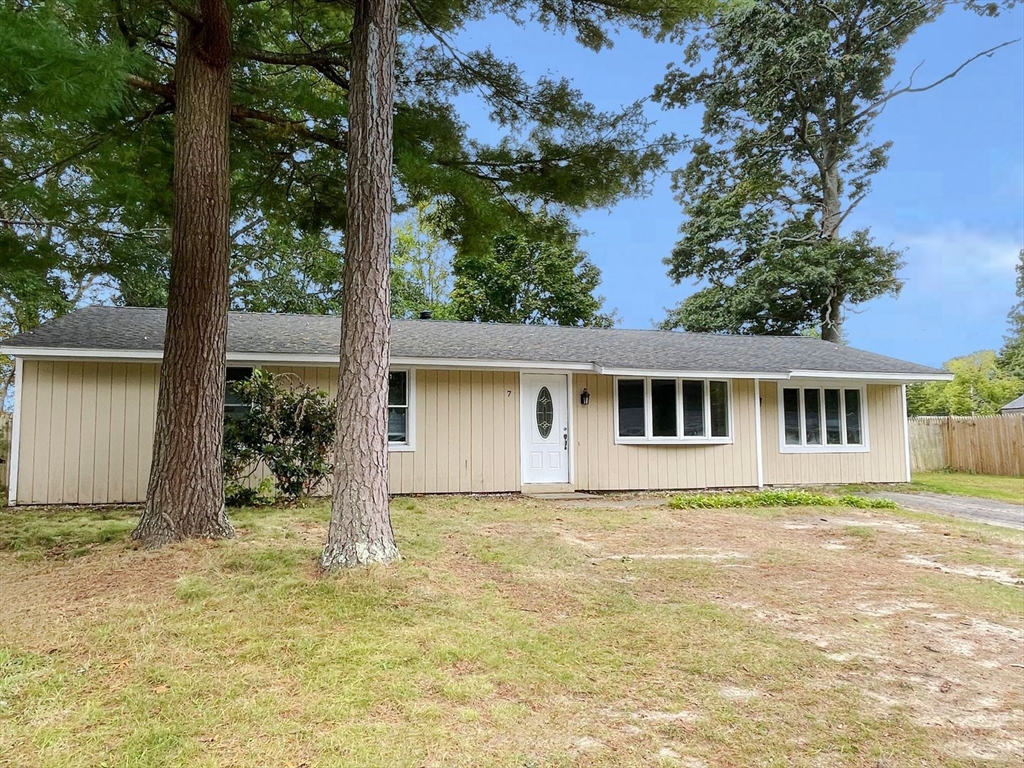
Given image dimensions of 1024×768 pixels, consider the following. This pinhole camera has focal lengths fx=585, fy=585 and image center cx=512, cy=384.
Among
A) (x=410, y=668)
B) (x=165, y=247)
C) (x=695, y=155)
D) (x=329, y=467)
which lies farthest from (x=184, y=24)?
(x=695, y=155)

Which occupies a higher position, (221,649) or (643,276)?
(643,276)

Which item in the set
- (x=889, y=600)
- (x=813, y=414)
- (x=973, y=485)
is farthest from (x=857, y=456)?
(x=889, y=600)

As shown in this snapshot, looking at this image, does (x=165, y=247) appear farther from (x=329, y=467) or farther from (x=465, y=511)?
(x=465, y=511)

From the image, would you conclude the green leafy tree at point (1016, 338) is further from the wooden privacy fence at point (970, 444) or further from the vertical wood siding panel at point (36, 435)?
the vertical wood siding panel at point (36, 435)

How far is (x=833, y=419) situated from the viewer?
11.4m

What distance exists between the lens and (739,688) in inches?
109

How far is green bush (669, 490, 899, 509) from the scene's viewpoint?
28.4ft

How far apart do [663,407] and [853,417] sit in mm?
4118

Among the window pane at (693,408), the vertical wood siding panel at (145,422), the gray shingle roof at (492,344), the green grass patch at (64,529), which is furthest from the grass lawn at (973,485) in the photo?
the vertical wood siding panel at (145,422)

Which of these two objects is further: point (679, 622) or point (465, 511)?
point (465, 511)

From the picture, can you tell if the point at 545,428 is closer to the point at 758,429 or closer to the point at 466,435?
the point at 466,435

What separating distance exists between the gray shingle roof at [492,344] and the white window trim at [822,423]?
1.28 ft

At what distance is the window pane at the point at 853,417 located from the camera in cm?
1140

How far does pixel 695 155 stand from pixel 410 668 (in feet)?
81.4
